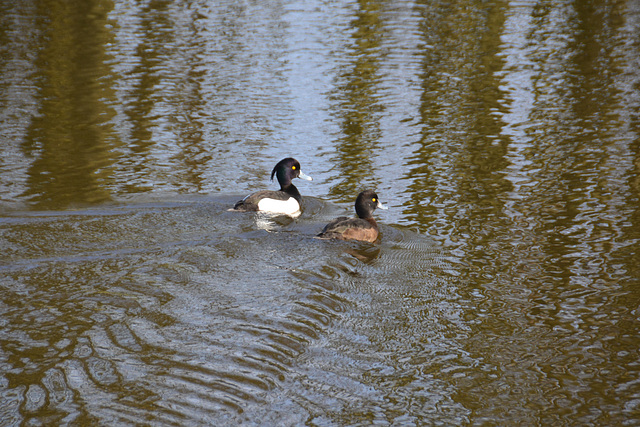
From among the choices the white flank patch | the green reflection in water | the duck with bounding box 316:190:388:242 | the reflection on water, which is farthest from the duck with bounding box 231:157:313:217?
the green reflection in water

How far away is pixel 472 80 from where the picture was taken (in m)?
16.7

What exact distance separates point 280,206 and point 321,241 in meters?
1.17

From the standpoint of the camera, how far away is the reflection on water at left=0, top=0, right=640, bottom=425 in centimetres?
589

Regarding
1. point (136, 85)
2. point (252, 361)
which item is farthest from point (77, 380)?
point (136, 85)

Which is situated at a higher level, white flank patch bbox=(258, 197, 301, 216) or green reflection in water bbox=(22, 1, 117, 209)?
green reflection in water bbox=(22, 1, 117, 209)

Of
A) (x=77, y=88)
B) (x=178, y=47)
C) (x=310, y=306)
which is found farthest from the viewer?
(x=178, y=47)

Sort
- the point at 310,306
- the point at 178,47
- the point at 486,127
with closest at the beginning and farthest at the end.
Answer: the point at 310,306 < the point at 486,127 < the point at 178,47

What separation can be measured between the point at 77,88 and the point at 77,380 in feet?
39.4

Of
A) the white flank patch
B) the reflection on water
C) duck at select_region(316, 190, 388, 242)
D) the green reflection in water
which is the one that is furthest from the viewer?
the green reflection in water

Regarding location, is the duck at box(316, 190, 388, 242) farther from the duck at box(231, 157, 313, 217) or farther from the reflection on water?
the duck at box(231, 157, 313, 217)

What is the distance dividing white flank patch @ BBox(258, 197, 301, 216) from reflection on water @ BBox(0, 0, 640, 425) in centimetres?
28

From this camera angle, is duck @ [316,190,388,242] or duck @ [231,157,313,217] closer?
duck @ [316,190,388,242]

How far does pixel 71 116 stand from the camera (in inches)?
582

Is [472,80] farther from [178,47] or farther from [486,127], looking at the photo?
[178,47]
